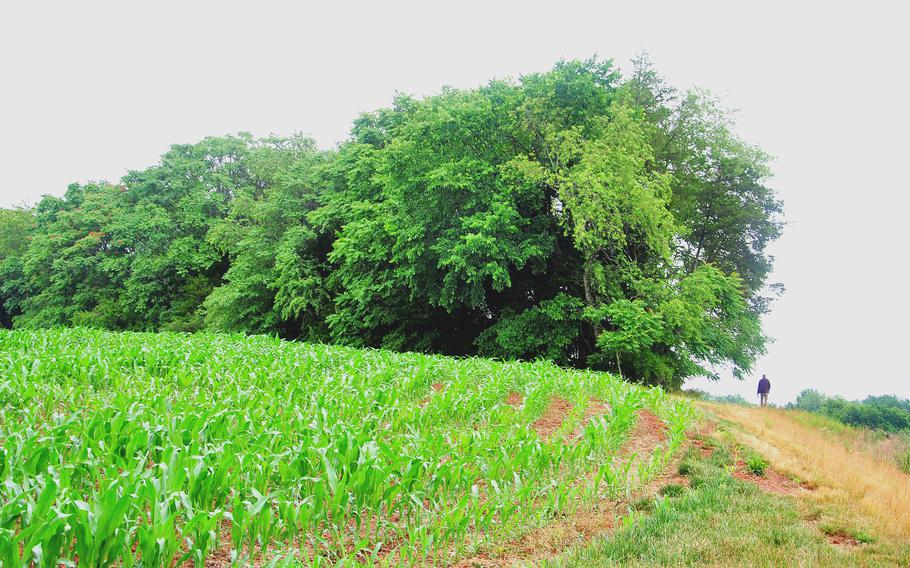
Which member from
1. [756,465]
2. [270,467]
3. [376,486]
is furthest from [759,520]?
[270,467]

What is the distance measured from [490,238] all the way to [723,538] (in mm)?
13276

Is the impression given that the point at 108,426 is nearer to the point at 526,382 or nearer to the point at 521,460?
the point at 521,460

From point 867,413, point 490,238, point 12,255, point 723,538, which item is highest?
point 490,238

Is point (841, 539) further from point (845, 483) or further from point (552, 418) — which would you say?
point (552, 418)

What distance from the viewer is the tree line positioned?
18.1 metres

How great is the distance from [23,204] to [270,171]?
93.6 feet

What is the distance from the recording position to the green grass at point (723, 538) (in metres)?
3.71

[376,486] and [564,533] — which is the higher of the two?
[376,486]

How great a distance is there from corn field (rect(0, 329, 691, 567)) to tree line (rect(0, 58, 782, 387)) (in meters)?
10.2

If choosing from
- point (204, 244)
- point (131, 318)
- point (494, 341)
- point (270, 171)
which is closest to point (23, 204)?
point (131, 318)

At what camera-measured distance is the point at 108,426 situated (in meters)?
4.68

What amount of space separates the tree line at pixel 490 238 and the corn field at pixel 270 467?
10154 mm

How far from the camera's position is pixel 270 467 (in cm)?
387

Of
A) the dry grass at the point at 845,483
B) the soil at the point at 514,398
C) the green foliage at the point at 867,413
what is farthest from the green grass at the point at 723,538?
the green foliage at the point at 867,413
